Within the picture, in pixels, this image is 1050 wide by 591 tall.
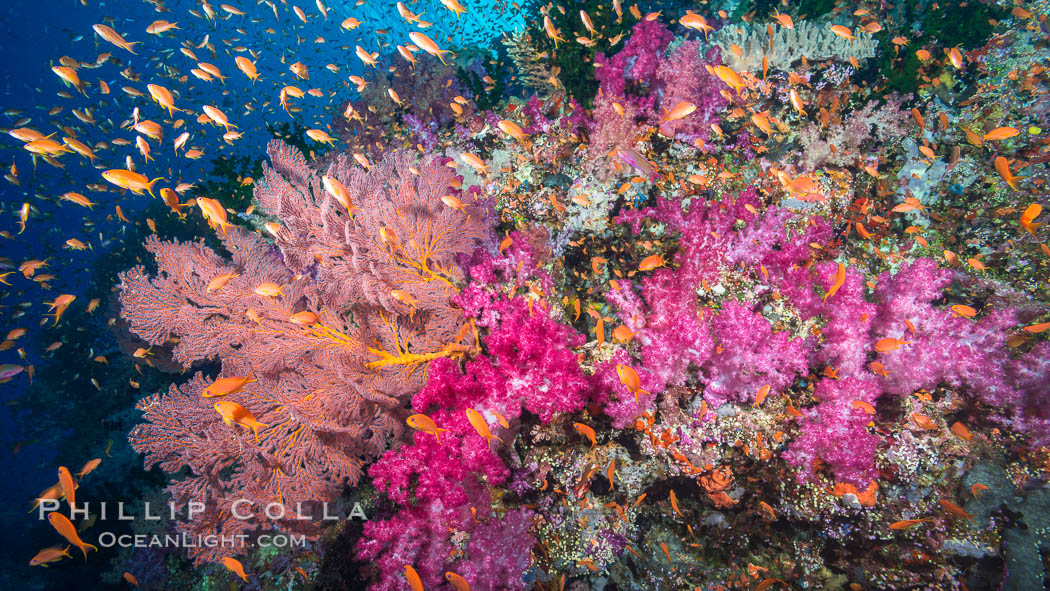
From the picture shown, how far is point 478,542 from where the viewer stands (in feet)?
11.0

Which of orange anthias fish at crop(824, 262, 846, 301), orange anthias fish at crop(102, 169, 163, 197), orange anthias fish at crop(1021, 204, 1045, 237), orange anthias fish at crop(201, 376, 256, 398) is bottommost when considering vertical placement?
orange anthias fish at crop(201, 376, 256, 398)

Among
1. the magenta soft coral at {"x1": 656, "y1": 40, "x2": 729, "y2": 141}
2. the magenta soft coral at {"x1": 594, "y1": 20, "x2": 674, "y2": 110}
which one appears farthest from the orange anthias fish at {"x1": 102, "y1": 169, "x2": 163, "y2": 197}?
the magenta soft coral at {"x1": 656, "y1": 40, "x2": 729, "y2": 141}

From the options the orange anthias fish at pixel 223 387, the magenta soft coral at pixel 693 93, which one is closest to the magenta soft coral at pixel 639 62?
the magenta soft coral at pixel 693 93

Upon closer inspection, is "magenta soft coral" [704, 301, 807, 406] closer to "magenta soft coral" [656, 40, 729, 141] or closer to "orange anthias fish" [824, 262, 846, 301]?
"orange anthias fish" [824, 262, 846, 301]

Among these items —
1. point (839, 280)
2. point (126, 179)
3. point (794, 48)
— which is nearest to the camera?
point (839, 280)

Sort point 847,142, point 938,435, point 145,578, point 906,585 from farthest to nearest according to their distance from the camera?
point 145,578
point 847,142
point 938,435
point 906,585

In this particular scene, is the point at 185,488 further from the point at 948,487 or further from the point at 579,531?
the point at 948,487

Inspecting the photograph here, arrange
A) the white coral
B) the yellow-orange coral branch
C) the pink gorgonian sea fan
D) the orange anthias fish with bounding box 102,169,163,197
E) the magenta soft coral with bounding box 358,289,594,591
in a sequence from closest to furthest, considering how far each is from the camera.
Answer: the magenta soft coral with bounding box 358,289,594,591 < the pink gorgonian sea fan < the yellow-orange coral branch < the orange anthias fish with bounding box 102,169,163,197 < the white coral

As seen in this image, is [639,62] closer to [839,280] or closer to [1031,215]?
[839,280]

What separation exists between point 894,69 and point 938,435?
544cm

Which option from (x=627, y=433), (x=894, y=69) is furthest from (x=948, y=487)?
(x=894, y=69)

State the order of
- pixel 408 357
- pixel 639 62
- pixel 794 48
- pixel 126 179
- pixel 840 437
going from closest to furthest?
1. pixel 840 437
2. pixel 408 357
3. pixel 126 179
4. pixel 794 48
5. pixel 639 62

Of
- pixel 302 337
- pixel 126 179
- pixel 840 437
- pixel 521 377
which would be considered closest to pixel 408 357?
pixel 302 337

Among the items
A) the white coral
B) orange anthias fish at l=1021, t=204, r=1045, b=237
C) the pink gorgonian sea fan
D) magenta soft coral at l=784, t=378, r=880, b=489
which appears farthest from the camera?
the white coral
